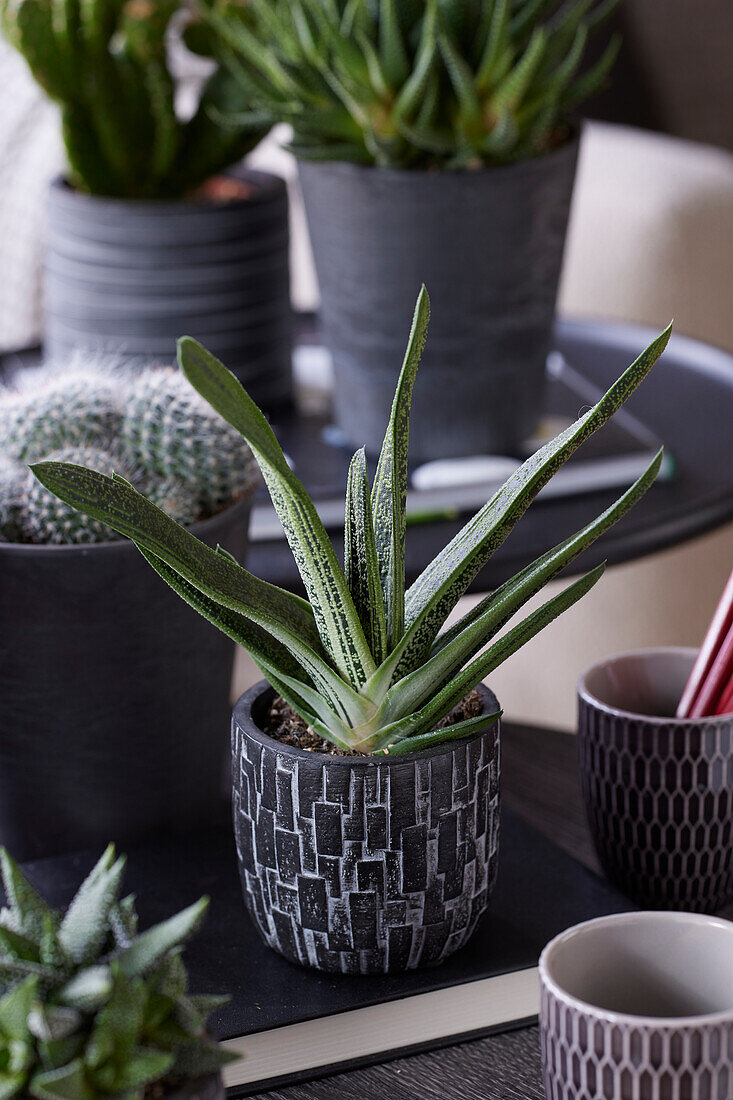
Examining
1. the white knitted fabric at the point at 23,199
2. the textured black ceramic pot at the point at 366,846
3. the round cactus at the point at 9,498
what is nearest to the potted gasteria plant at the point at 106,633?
the round cactus at the point at 9,498

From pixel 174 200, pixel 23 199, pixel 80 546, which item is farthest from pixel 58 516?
pixel 23 199

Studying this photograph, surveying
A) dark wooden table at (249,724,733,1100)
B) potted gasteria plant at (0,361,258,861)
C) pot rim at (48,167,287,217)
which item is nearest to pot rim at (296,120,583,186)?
pot rim at (48,167,287,217)

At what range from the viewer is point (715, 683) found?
513 millimetres

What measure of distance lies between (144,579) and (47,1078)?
0.27 metres

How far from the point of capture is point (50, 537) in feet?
1.80

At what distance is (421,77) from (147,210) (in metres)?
0.25

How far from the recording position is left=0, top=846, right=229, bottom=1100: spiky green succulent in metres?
0.31

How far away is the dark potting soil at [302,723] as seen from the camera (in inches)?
18.1

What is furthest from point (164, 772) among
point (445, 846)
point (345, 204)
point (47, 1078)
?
point (345, 204)

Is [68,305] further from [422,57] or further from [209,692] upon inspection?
[209,692]

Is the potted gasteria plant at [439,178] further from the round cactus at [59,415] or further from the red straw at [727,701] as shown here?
the red straw at [727,701]

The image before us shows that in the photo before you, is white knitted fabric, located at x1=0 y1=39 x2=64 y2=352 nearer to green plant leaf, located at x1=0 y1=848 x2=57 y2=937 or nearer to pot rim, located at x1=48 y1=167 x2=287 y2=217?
pot rim, located at x1=48 y1=167 x2=287 y2=217

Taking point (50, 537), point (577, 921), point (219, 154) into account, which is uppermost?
point (219, 154)

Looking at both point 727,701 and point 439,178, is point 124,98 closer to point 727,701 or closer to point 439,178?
point 439,178
